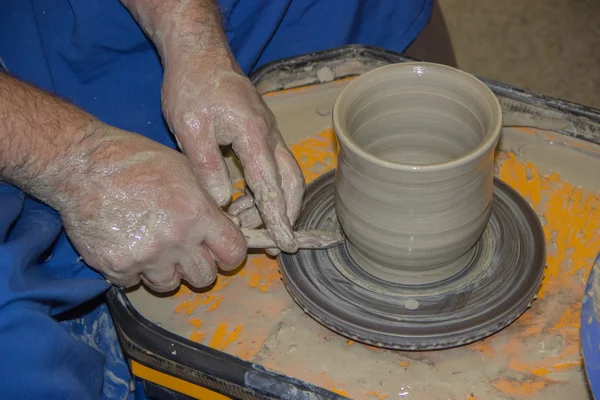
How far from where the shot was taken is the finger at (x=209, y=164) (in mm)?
1371

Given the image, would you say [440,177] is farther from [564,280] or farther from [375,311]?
[564,280]

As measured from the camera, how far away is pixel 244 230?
1.37 m

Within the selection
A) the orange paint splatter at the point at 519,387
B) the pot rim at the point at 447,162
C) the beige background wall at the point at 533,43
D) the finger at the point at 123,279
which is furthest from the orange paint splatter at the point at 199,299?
the beige background wall at the point at 533,43

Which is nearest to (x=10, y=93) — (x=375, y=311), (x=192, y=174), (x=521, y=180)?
(x=192, y=174)

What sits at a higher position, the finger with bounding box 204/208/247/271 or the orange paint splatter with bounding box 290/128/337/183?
the finger with bounding box 204/208/247/271

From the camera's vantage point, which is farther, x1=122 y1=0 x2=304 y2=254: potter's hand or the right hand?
x1=122 y1=0 x2=304 y2=254: potter's hand

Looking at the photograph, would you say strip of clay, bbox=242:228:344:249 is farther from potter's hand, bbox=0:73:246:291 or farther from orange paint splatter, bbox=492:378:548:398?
orange paint splatter, bbox=492:378:548:398

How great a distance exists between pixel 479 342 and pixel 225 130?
24.7 inches

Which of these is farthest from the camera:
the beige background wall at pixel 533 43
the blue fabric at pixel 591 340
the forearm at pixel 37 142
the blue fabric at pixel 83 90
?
the beige background wall at pixel 533 43

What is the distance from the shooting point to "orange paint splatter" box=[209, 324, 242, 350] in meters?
1.32

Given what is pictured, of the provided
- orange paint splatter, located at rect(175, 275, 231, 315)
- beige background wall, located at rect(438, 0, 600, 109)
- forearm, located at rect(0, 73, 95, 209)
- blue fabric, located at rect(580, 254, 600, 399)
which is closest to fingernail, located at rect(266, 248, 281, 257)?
orange paint splatter, located at rect(175, 275, 231, 315)

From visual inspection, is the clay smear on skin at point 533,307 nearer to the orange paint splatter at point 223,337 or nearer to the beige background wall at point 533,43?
the orange paint splatter at point 223,337

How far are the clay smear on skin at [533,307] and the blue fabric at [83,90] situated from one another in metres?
0.22

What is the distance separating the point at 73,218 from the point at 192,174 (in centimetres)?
23
